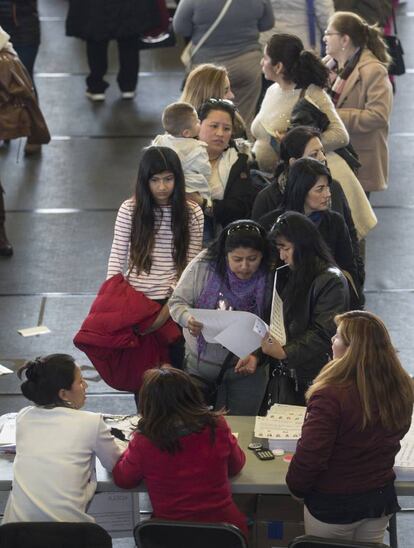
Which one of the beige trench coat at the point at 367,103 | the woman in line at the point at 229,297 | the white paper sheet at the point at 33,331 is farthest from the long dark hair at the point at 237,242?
the beige trench coat at the point at 367,103

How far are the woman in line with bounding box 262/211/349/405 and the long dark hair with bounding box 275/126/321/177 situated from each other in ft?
3.28

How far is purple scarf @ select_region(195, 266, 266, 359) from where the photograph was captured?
5.08 metres

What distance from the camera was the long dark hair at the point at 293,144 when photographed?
5867 mm

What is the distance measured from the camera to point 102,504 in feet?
15.4

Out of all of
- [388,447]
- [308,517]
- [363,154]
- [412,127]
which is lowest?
[412,127]

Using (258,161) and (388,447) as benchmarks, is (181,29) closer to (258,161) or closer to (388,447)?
(258,161)

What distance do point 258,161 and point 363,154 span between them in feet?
3.70

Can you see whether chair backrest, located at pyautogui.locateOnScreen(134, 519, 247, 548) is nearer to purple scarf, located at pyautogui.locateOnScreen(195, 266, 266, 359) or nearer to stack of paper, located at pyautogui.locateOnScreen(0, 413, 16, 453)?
stack of paper, located at pyautogui.locateOnScreen(0, 413, 16, 453)

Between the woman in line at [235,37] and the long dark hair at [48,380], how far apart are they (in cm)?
440

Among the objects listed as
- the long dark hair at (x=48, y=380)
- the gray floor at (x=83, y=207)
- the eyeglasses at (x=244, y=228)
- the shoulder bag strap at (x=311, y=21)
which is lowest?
the gray floor at (x=83, y=207)

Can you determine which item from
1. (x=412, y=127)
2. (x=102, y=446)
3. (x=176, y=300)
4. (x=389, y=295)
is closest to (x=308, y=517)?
(x=102, y=446)

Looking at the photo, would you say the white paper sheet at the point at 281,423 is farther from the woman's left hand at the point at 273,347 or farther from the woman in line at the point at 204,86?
the woman in line at the point at 204,86

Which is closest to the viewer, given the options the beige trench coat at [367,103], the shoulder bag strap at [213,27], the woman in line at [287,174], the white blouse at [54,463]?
the white blouse at [54,463]

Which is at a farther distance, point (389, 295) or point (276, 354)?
point (389, 295)
